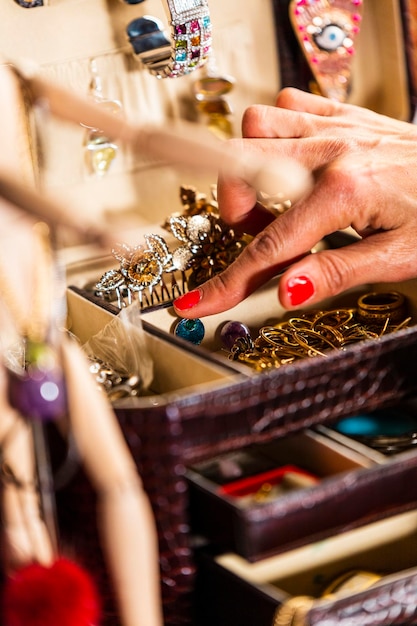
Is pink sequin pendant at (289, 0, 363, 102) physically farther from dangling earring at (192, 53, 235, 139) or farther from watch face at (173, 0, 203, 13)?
watch face at (173, 0, 203, 13)

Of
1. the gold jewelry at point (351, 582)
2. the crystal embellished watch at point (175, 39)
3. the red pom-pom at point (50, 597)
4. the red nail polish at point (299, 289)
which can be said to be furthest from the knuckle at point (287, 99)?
the red pom-pom at point (50, 597)

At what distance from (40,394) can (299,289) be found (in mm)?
376

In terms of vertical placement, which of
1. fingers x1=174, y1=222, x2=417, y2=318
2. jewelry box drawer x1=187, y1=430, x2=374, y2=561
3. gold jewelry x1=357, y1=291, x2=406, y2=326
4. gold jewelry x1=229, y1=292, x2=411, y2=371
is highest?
fingers x1=174, y1=222, x2=417, y2=318

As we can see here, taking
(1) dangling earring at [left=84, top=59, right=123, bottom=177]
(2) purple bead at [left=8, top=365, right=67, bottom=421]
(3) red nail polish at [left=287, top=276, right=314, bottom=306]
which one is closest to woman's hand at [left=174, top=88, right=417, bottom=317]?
(3) red nail polish at [left=287, top=276, right=314, bottom=306]

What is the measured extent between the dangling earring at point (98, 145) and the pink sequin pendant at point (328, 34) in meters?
0.28

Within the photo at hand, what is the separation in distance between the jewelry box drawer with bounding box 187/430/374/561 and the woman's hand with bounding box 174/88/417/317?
176 millimetres

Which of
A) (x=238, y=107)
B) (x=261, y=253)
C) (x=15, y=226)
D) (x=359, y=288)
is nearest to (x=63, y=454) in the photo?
(x=15, y=226)

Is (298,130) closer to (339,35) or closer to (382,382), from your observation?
(339,35)

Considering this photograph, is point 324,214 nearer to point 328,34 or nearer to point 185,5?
point 185,5

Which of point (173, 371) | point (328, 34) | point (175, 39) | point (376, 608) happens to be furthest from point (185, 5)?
point (376, 608)

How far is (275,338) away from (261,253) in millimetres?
170

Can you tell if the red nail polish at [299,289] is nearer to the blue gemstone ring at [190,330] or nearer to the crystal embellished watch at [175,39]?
the blue gemstone ring at [190,330]

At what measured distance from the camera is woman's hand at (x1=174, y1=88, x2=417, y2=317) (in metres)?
0.98

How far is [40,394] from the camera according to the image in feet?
2.10
